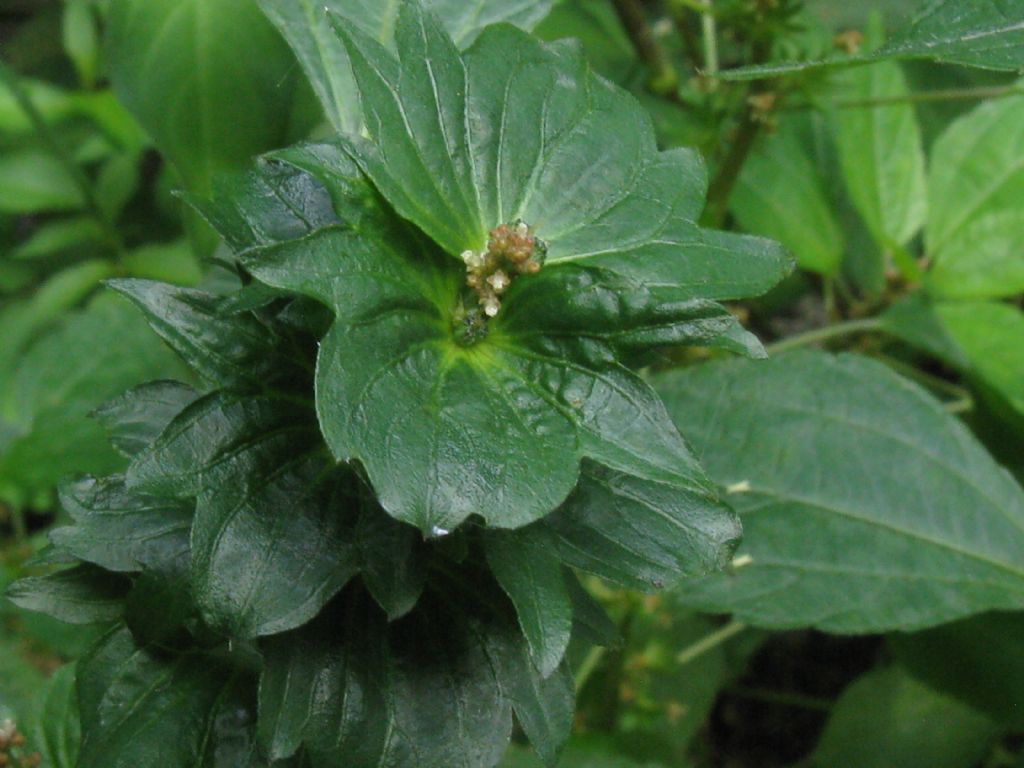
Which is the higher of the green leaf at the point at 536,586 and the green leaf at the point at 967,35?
the green leaf at the point at 967,35

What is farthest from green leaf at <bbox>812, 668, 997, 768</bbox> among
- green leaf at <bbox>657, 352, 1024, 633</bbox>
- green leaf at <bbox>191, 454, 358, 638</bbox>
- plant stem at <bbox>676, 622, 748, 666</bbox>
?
green leaf at <bbox>191, 454, 358, 638</bbox>

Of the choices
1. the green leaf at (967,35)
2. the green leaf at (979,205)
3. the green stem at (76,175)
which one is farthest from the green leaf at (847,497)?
the green stem at (76,175)

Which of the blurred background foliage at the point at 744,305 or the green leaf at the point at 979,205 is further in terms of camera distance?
the green leaf at the point at 979,205

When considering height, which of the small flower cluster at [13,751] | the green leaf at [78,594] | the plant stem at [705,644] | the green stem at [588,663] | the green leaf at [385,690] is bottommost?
Result: the plant stem at [705,644]

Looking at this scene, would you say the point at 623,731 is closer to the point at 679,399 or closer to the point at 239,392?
the point at 679,399

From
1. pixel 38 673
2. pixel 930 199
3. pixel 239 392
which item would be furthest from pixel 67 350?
pixel 930 199

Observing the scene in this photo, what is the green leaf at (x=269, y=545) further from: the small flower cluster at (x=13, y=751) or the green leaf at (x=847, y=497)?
the green leaf at (x=847, y=497)

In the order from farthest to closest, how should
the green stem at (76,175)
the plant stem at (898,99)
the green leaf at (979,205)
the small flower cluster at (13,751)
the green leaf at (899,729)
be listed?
1. the green stem at (76,175)
2. the green leaf at (899,729)
3. the green leaf at (979,205)
4. the plant stem at (898,99)
5. the small flower cluster at (13,751)
